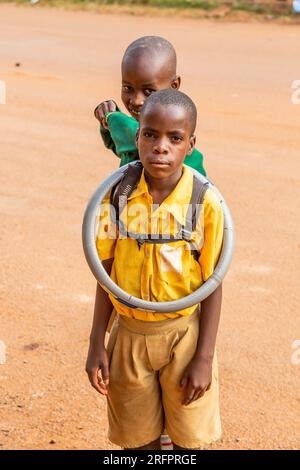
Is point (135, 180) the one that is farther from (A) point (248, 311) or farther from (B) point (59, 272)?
(B) point (59, 272)

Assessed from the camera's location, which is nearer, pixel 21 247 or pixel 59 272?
pixel 59 272

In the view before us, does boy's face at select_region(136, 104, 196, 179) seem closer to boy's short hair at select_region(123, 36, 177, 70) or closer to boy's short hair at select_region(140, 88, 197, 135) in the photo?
boy's short hair at select_region(140, 88, 197, 135)

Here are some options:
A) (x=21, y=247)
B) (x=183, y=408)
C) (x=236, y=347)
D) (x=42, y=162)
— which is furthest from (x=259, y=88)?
(x=183, y=408)

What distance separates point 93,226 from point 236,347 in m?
2.22

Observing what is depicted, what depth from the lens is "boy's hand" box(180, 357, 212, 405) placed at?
2.85 metres

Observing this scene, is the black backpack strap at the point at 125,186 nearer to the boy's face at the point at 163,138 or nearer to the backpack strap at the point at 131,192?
the backpack strap at the point at 131,192

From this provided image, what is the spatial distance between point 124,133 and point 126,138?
0.06 feet

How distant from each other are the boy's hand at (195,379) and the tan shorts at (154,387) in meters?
0.03

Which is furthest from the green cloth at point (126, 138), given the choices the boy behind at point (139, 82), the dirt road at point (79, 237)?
the dirt road at point (79, 237)

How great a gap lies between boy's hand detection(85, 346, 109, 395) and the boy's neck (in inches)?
21.6

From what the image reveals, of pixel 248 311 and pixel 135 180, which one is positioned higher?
pixel 135 180

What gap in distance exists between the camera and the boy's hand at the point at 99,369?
2928 mm

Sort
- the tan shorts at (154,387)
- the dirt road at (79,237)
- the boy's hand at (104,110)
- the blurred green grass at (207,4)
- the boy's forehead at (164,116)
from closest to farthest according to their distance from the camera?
the boy's forehead at (164,116) → the tan shorts at (154,387) → the boy's hand at (104,110) → the dirt road at (79,237) → the blurred green grass at (207,4)

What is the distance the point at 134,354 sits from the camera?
2.88 metres
